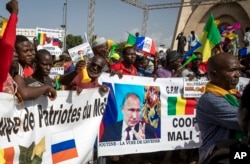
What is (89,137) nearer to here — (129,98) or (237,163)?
(129,98)

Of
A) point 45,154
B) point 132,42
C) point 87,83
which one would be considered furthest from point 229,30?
point 45,154

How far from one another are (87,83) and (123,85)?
0.84 meters

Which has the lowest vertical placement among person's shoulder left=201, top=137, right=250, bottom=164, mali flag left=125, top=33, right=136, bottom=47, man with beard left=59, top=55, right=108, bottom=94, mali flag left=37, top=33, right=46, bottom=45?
person's shoulder left=201, top=137, right=250, bottom=164

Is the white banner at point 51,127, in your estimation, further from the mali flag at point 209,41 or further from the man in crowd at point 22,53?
the mali flag at point 209,41

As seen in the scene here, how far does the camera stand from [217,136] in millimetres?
2996

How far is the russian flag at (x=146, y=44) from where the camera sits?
8.20m

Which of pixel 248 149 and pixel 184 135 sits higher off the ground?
pixel 248 149

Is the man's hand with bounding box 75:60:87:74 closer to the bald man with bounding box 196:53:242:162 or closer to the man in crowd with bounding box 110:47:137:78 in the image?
the man in crowd with bounding box 110:47:137:78

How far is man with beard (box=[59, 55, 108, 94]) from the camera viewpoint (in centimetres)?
460

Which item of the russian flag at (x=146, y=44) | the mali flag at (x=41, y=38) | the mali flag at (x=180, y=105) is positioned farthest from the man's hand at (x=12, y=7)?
the mali flag at (x=41, y=38)

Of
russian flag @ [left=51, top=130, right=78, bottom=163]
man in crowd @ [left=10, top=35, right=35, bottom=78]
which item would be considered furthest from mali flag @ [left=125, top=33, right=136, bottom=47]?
man in crowd @ [left=10, top=35, right=35, bottom=78]

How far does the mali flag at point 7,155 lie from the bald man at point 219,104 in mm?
1626

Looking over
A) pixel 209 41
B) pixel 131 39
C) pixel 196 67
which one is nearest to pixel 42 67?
pixel 196 67

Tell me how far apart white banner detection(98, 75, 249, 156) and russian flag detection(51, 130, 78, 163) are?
3.17ft
